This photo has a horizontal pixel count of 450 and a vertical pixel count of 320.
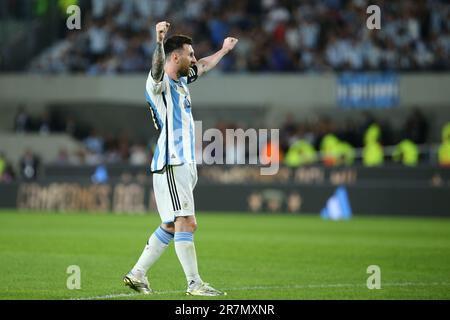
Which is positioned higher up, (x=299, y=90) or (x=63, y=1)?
(x=63, y=1)

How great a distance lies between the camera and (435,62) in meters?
34.3

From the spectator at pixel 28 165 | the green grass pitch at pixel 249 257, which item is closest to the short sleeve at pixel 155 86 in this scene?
the green grass pitch at pixel 249 257

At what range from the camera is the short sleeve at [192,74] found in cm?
1162

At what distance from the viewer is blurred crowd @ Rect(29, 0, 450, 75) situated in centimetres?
3453

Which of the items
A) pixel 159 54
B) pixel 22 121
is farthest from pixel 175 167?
pixel 22 121

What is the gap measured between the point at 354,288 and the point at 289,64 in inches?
985

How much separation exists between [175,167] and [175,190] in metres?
0.25

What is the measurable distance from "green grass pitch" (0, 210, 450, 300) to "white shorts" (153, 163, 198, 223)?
2.79ft

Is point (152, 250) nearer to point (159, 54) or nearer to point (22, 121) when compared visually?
point (159, 54)

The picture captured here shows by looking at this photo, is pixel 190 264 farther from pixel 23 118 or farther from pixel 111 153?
pixel 23 118

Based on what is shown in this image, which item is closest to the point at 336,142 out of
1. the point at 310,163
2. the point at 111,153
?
the point at 310,163

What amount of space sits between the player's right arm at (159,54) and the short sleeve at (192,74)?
1092mm

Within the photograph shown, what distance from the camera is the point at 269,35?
36.6 meters
